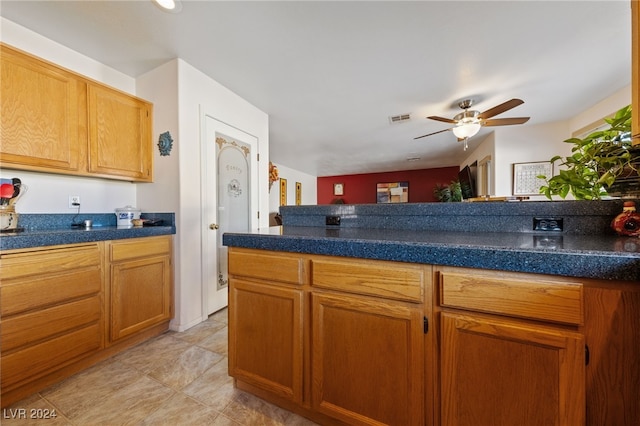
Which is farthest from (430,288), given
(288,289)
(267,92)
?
(267,92)

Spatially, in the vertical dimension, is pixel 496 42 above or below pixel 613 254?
above

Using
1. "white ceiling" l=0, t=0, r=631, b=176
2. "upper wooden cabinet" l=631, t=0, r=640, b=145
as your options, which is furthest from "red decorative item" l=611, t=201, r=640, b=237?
"white ceiling" l=0, t=0, r=631, b=176

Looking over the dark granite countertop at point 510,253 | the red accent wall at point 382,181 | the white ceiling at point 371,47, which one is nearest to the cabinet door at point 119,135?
the white ceiling at point 371,47

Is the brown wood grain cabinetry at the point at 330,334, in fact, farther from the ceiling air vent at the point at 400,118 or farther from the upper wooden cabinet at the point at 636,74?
the ceiling air vent at the point at 400,118

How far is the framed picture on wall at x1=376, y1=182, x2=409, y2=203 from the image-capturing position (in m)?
7.77

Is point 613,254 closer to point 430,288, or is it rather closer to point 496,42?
point 430,288

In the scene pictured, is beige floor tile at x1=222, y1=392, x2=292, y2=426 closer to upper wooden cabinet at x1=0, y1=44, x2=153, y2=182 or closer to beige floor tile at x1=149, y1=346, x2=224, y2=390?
beige floor tile at x1=149, y1=346, x2=224, y2=390

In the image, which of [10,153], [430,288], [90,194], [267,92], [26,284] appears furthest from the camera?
[267,92]

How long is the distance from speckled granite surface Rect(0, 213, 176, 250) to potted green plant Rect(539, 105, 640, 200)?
104 inches

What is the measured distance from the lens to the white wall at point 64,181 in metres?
1.76

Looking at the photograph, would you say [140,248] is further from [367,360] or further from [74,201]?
[367,360]

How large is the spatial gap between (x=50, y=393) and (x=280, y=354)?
142 centimetres

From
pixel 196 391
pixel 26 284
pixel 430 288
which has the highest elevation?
pixel 430 288

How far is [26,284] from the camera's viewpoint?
52.5 inches
